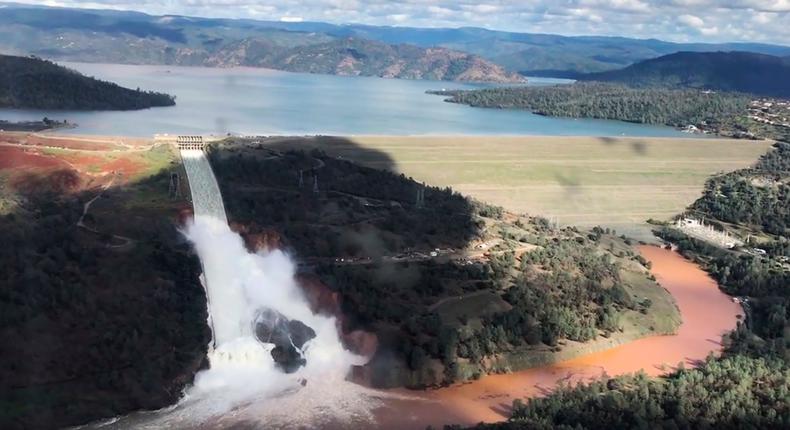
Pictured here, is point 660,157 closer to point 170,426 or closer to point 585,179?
point 585,179

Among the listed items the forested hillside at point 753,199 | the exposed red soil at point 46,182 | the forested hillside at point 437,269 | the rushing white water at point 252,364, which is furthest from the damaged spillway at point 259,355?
the forested hillside at point 753,199

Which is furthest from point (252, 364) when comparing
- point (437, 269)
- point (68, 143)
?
point (68, 143)

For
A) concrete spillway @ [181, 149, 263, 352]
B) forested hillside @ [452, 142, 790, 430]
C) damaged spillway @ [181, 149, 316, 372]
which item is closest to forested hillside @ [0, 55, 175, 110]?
concrete spillway @ [181, 149, 263, 352]

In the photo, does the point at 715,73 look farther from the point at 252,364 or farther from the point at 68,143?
the point at 252,364

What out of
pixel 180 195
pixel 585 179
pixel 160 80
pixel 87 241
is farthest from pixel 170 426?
pixel 160 80

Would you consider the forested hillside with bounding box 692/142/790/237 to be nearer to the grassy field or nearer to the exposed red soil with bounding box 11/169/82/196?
the grassy field
